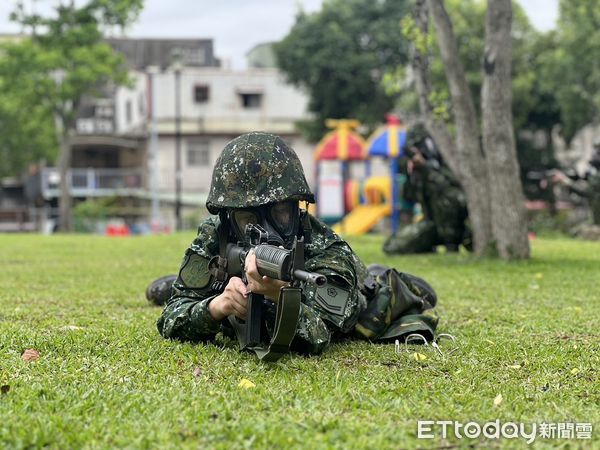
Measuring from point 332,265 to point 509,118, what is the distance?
7.22 metres

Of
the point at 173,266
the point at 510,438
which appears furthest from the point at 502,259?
the point at 510,438

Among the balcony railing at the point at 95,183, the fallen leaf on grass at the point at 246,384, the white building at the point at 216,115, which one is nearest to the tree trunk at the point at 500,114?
the fallen leaf on grass at the point at 246,384

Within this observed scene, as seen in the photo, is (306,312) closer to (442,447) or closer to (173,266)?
(442,447)

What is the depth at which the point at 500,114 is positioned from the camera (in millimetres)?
11250

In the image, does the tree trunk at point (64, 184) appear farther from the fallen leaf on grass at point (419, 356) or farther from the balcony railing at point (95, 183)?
the fallen leaf on grass at point (419, 356)

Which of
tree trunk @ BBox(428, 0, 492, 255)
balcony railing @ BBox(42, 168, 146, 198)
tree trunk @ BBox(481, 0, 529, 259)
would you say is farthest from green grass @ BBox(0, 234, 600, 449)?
balcony railing @ BBox(42, 168, 146, 198)

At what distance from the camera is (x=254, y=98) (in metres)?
43.3

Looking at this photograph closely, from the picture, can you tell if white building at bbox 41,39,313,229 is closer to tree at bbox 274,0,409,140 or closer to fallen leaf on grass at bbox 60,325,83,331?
tree at bbox 274,0,409,140

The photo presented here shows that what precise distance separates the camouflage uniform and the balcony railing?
3727 centimetres

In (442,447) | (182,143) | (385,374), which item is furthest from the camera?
(182,143)

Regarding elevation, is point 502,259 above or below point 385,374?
below

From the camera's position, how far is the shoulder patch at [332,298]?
15.7ft

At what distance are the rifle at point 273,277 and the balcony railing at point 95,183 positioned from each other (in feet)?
124

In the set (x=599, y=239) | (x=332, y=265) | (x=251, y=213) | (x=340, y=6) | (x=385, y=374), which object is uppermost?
(x=340, y=6)
